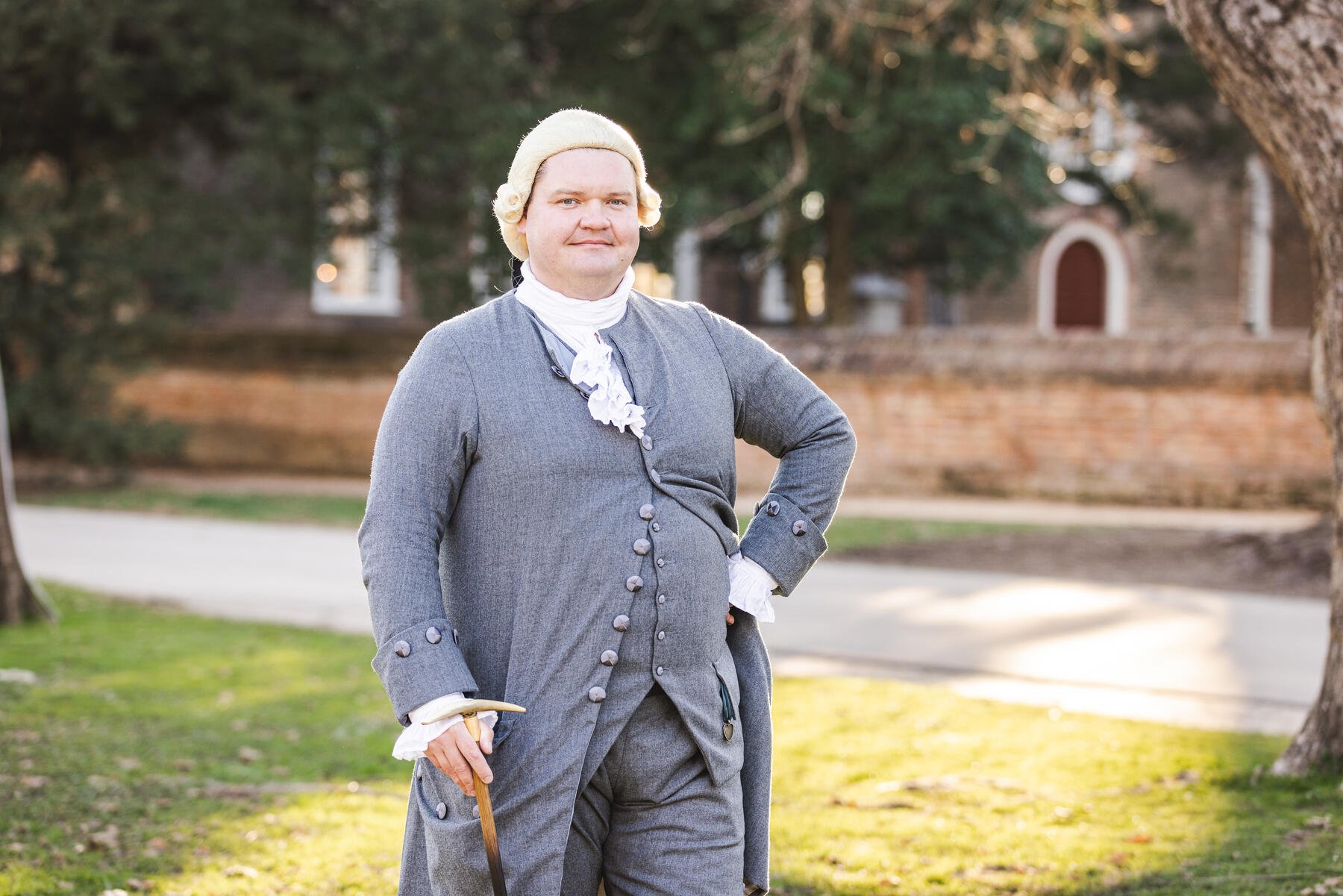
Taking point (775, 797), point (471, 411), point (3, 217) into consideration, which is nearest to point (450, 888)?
point (471, 411)

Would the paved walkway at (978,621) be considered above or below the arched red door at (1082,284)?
below

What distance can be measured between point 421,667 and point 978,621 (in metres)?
6.48

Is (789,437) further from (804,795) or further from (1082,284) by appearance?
(1082,284)

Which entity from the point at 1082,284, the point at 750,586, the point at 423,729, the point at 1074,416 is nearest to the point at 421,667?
the point at 423,729

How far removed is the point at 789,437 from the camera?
2826 mm

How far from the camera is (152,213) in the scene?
16.7m

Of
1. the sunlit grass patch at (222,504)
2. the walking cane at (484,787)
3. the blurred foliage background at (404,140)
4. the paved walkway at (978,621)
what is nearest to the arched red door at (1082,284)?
the blurred foliage background at (404,140)

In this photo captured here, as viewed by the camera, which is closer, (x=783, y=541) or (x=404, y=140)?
(x=783, y=541)

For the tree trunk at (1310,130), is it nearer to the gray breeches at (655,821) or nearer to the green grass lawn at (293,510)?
the gray breeches at (655,821)

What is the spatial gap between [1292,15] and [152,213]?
14.6 m

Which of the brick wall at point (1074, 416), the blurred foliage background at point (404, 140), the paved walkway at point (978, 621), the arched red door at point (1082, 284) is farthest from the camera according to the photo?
the arched red door at point (1082, 284)

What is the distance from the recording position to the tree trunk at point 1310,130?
4.45m

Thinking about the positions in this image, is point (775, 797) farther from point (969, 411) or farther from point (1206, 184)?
point (1206, 184)

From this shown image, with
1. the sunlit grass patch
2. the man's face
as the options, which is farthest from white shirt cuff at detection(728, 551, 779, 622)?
the sunlit grass patch
